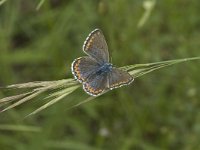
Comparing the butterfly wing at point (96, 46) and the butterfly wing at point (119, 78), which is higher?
the butterfly wing at point (96, 46)

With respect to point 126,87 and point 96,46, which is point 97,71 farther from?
point 126,87

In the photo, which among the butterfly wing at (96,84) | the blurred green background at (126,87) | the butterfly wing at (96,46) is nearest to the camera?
the butterfly wing at (96,84)

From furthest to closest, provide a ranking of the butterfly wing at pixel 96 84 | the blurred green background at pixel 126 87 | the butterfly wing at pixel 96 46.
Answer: the blurred green background at pixel 126 87
the butterfly wing at pixel 96 46
the butterfly wing at pixel 96 84

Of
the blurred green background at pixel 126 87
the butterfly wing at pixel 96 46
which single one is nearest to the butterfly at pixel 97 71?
the butterfly wing at pixel 96 46

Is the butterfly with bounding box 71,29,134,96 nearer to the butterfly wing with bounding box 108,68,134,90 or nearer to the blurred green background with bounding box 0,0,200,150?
the butterfly wing with bounding box 108,68,134,90

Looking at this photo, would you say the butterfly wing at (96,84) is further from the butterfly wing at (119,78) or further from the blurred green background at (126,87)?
the blurred green background at (126,87)

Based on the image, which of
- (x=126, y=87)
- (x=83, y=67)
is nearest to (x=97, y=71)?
(x=83, y=67)

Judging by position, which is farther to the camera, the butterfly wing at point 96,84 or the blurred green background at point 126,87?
the blurred green background at point 126,87

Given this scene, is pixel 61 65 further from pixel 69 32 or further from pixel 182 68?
pixel 182 68

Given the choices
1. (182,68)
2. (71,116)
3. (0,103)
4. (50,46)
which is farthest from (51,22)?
(0,103)
